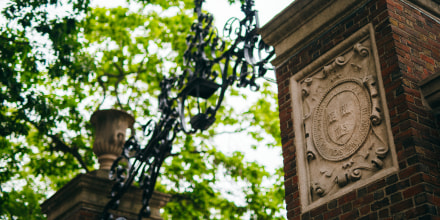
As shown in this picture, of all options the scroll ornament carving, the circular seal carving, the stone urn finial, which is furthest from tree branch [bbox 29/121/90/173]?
the circular seal carving

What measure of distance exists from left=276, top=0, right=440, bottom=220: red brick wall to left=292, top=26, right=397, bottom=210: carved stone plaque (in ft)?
0.33

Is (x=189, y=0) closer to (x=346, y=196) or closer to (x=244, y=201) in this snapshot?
(x=244, y=201)

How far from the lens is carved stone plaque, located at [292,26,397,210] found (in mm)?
4836

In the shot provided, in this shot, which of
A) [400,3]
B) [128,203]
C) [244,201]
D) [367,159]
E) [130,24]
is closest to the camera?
[367,159]

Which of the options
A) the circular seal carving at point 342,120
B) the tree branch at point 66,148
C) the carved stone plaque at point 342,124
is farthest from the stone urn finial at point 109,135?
the tree branch at point 66,148

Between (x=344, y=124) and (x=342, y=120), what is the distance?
54mm

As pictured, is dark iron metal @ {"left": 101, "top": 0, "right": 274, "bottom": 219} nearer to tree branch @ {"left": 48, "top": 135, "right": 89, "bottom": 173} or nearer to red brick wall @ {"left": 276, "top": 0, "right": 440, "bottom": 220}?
red brick wall @ {"left": 276, "top": 0, "right": 440, "bottom": 220}

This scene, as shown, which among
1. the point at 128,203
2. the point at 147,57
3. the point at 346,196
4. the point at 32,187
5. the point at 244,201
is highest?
the point at 147,57

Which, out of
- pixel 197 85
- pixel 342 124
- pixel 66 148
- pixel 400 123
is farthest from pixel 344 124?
pixel 66 148

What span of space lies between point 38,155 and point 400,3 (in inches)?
518

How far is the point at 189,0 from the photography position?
16016mm

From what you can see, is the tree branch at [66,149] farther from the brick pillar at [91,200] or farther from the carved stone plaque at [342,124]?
the carved stone plaque at [342,124]

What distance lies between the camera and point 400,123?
4.64 meters

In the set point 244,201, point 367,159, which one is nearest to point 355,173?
point 367,159
